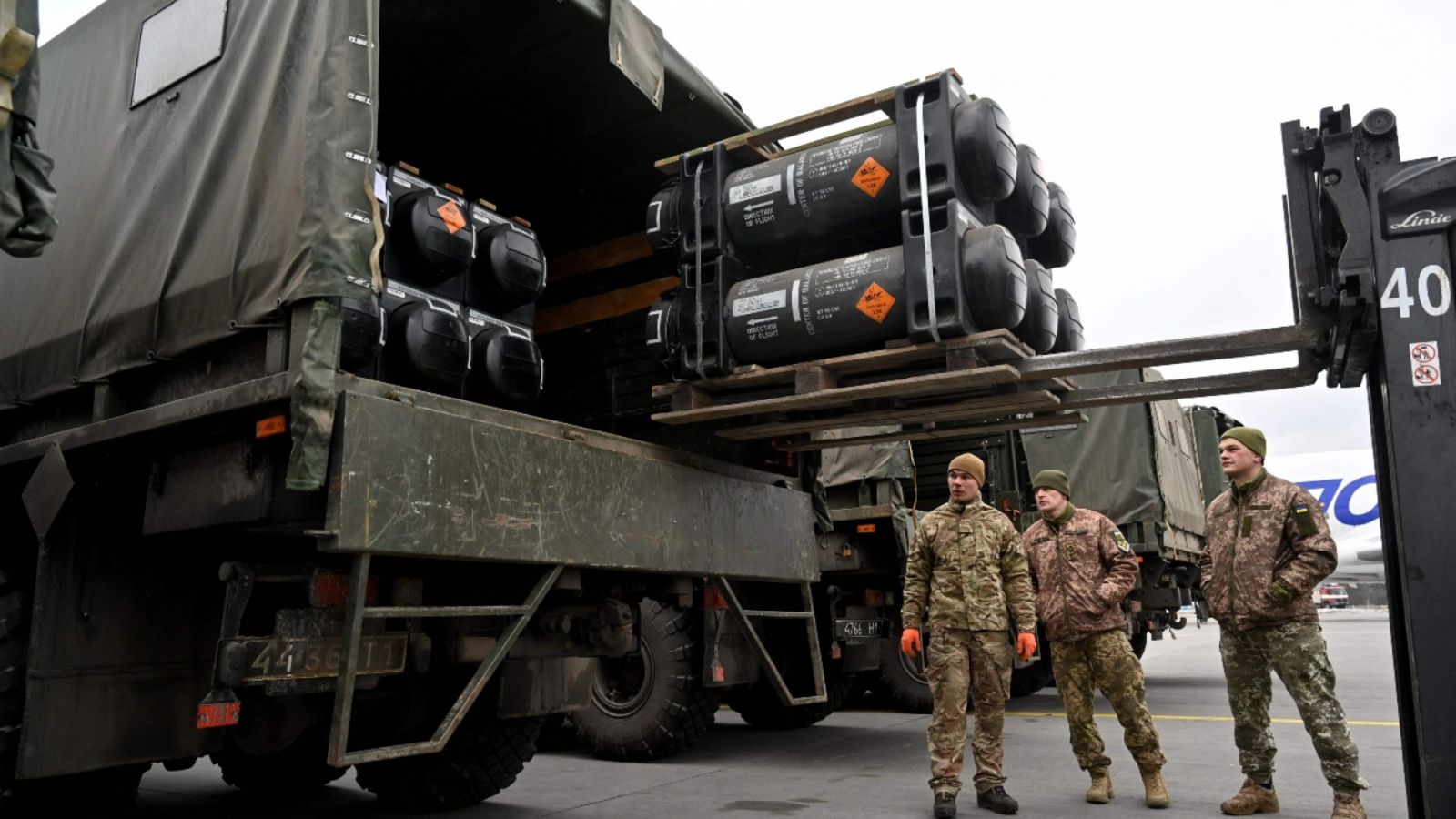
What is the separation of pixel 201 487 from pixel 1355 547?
39648 millimetres

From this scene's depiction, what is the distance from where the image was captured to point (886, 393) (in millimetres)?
4438

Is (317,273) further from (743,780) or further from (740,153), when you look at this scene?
(743,780)

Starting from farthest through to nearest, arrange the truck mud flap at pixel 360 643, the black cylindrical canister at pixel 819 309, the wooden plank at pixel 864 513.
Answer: the wooden plank at pixel 864 513 < the black cylindrical canister at pixel 819 309 < the truck mud flap at pixel 360 643

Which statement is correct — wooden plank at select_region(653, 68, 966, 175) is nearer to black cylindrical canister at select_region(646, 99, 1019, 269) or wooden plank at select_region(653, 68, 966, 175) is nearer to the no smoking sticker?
black cylindrical canister at select_region(646, 99, 1019, 269)

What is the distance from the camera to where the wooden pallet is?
13.7 feet

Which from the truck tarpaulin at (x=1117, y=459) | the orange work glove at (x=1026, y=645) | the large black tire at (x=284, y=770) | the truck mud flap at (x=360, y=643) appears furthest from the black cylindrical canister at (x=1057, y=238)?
the truck tarpaulin at (x=1117, y=459)

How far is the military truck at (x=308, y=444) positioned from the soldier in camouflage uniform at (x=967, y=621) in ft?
2.18

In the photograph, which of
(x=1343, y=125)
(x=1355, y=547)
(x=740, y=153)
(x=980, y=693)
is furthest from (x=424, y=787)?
(x=1355, y=547)

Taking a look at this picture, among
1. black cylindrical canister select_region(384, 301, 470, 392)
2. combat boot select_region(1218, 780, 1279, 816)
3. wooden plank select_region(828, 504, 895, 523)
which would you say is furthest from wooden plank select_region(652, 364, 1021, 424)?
wooden plank select_region(828, 504, 895, 523)

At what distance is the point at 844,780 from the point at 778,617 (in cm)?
138

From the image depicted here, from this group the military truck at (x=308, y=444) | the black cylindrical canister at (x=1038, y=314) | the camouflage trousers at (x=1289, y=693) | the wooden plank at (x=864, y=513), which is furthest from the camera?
the wooden plank at (x=864, y=513)

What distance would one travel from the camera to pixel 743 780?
605 centimetres

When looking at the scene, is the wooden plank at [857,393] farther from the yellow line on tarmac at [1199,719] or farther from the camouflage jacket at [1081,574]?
the yellow line on tarmac at [1199,719]

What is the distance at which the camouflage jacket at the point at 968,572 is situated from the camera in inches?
212
